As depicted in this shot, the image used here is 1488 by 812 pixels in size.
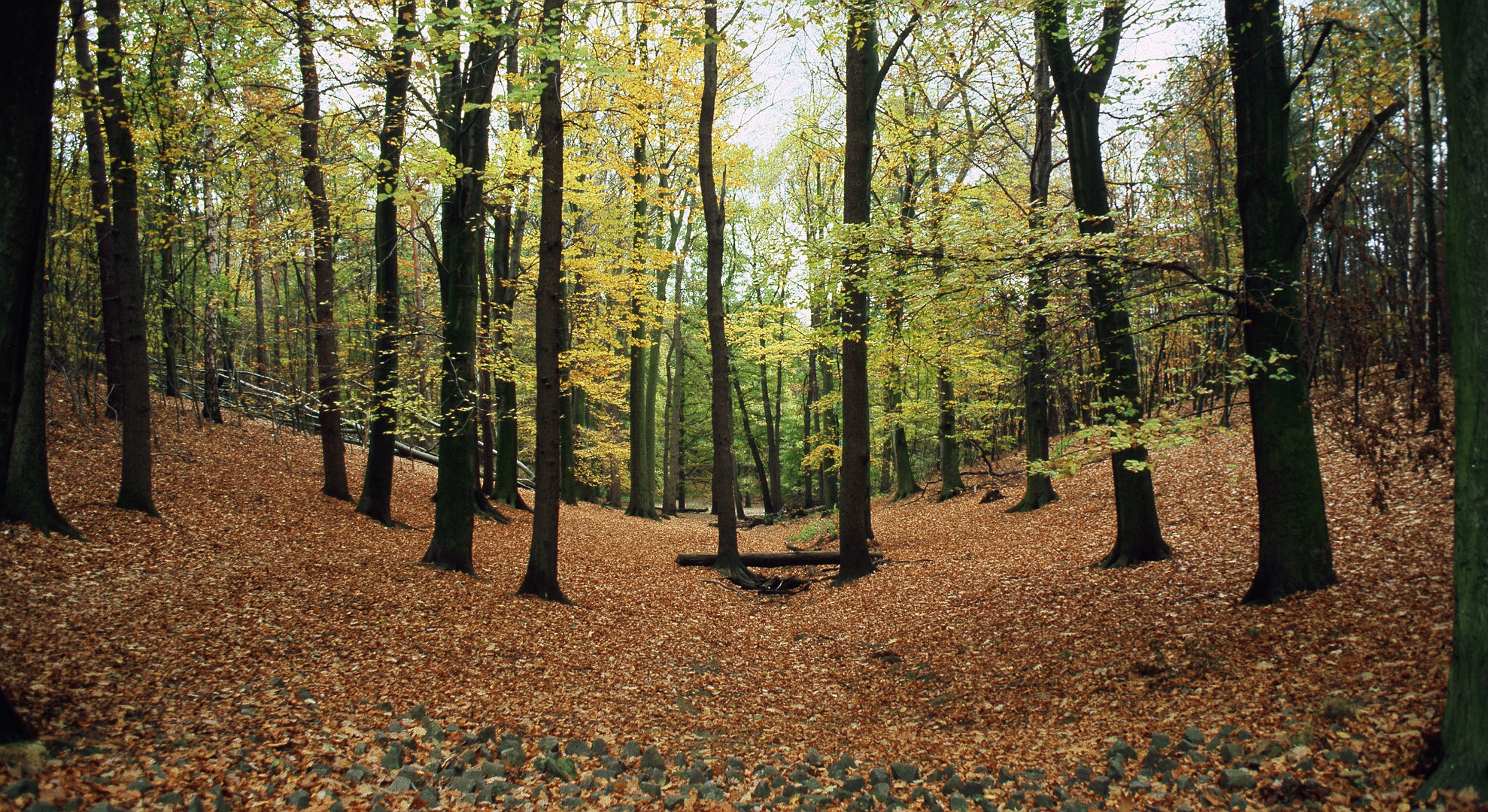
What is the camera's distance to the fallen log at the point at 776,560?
12156mm

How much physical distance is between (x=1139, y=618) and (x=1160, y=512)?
4260 mm

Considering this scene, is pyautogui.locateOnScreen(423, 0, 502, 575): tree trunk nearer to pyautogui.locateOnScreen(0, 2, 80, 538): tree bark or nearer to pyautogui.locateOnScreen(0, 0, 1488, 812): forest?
pyautogui.locateOnScreen(0, 0, 1488, 812): forest

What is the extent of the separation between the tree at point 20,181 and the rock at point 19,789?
330 mm

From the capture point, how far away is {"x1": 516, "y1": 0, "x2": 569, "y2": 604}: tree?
328 inches

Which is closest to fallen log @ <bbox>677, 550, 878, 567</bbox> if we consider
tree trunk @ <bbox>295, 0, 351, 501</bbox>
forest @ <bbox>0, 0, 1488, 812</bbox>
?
forest @ <bbox>0, 0, 1488, 812</bbox>

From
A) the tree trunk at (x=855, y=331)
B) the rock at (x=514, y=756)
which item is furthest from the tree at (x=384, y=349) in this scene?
the rock at (x=514, y=756)

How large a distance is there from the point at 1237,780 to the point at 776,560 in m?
8.78

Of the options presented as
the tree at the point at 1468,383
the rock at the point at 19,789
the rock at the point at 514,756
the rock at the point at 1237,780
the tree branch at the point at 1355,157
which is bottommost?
the rock at the point at 514,756

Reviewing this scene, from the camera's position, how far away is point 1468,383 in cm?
317

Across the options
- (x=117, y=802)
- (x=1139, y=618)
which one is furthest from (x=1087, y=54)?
(x=117, y=802)

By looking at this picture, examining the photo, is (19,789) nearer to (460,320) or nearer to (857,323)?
(460,320)

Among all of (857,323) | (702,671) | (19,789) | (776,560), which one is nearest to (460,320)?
(857,323)

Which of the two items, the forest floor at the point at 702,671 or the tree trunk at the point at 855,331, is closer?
the forest floor at the point at 702,671

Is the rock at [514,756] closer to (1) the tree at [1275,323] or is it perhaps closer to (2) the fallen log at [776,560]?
(1) the tree at [1275,323]
